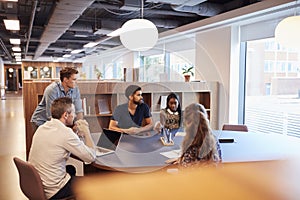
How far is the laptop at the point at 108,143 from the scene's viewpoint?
7.80 ft

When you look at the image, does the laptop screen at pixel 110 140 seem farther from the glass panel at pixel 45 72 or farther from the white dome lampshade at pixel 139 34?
the glass panel at pixel 45 72

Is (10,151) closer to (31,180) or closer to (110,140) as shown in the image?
(110,140)

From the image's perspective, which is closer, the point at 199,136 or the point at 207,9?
the point at 199,136

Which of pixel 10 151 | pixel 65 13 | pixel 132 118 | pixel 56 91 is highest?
pixel 65 13

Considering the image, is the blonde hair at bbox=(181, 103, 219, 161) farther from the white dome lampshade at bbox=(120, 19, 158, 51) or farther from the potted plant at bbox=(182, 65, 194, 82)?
the potted plant at bbox=(182, 65, 194, 82)

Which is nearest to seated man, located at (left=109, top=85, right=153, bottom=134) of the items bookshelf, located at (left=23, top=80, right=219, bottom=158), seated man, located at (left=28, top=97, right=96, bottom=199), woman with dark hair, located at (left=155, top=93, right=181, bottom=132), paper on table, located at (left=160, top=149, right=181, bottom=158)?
woman with dark hair, located at (left=155, top=93, right=181, bottom=132)

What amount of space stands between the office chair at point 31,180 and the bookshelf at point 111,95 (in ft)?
7.16

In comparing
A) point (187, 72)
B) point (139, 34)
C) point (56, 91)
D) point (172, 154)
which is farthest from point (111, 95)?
point (172, 154)

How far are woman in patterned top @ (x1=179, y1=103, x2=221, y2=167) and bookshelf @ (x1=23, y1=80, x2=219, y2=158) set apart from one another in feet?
6.34

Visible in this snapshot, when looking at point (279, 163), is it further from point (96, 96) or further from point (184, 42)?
point (184, 42)

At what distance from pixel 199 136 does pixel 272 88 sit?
3.33 metres

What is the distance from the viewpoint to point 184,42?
689 cm

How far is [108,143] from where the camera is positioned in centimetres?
250

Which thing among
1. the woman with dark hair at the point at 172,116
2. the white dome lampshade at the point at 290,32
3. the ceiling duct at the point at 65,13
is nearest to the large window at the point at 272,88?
the white dome lampshade at the point at 290,32
